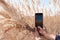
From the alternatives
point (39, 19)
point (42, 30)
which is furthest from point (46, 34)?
point (39, 19)

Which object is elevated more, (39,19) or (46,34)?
(39,19)

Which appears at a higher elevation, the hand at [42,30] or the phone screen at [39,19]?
the phone screen at [39,19]

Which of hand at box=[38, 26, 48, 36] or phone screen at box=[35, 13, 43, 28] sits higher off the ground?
phone screen at box=[35, 13, 43, 28]

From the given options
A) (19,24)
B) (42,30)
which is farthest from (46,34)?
(19,24)

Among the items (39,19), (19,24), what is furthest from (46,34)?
(19,24)

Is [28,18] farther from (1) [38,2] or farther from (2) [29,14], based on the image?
(1) [38,2]

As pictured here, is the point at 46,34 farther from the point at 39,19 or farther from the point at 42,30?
the point at 39,19

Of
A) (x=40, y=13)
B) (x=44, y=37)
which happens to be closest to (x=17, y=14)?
(x=40, y=13)

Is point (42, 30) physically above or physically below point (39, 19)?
below

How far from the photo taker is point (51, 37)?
142 centimetres

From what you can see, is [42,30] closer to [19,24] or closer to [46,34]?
[46,34]

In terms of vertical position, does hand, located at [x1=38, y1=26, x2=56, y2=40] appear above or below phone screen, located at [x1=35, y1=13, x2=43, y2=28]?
below

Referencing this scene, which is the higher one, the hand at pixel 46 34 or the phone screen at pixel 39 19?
the phone screen at pixel 39 19

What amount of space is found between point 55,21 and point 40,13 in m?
0.18
